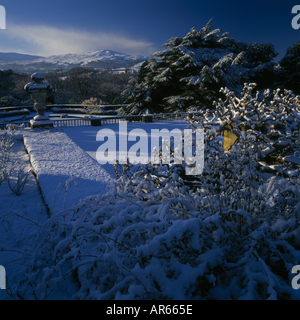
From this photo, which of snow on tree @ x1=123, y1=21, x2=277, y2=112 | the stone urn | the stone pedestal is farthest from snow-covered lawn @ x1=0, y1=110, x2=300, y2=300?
snow on tree @ x1=123, y1=21, x2=277, y2=112

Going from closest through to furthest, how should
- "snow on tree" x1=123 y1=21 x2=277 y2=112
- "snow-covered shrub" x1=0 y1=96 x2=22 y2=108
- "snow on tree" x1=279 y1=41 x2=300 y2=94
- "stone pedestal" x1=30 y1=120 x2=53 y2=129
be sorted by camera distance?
"stone pedestal" x1=30 y1=120 x2=53 y2=129
"snow on tree" x1=123 y1=21 x2=277 y2=112
"snow on tree" x1=279 y1=41 x2=300 y2=94
"snow-covered shrub" x1=0 y1=96 x2=22 y2=108

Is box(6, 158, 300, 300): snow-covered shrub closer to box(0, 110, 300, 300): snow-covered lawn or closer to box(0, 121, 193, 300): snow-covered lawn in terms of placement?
box(0, 110, 300, 300): snow-covered lawn

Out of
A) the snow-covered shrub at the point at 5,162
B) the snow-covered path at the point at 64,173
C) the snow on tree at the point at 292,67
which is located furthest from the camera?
the snow on tree at the point at 292,67

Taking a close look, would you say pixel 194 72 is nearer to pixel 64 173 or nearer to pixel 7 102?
pixel 64 173

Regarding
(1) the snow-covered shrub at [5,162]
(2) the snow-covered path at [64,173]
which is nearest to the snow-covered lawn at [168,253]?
(2) the snow-covered path at [64,173]

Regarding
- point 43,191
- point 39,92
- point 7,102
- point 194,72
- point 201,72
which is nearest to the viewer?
point 43,191

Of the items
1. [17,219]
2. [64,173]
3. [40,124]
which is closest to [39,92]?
[40,124]

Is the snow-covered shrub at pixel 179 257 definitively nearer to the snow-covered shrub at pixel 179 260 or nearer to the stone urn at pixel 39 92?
A: the snow-covered shrub at pixel 179 260

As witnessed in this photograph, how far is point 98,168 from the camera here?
170 inches

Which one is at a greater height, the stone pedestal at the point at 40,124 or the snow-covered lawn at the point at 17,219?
the stone pedestal at the point at 40,124
